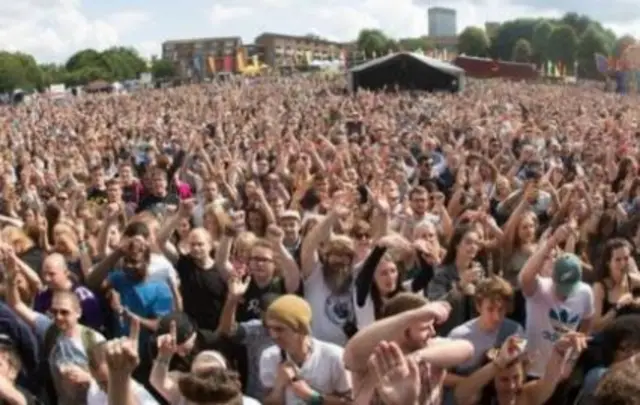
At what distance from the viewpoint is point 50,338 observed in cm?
484

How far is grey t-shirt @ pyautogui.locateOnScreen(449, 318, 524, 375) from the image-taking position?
4574 millimetres

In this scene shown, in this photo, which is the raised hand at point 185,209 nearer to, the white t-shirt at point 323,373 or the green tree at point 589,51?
the white t-shirt at point 323,373

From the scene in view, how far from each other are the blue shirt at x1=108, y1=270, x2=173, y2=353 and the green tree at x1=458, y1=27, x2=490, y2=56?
117m

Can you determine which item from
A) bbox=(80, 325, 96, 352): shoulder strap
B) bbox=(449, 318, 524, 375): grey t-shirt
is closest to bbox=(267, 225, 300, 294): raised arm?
Answer: bbox=(449, 318, 524, 375): grey t-shirt

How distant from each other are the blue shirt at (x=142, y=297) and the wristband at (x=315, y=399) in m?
1.78

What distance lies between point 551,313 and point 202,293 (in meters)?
2.03

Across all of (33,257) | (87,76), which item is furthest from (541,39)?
(33,257)

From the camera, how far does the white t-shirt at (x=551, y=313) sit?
5.21 m

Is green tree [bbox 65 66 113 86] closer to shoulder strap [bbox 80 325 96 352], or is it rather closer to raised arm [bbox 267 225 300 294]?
raised arm [bbox 267 225 300 294]

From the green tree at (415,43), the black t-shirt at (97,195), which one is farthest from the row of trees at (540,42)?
the black t-shirt at (97,195)

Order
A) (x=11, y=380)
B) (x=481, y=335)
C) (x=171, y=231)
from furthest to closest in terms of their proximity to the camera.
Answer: (x=171, y=231) < (x=481, y=335) < (x=11, y=380)

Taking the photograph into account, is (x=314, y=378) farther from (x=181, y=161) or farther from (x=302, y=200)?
(x=181, y=161)

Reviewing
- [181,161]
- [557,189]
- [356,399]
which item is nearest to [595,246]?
[557,189]

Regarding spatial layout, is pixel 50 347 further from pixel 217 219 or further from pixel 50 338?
pixel 217 219
